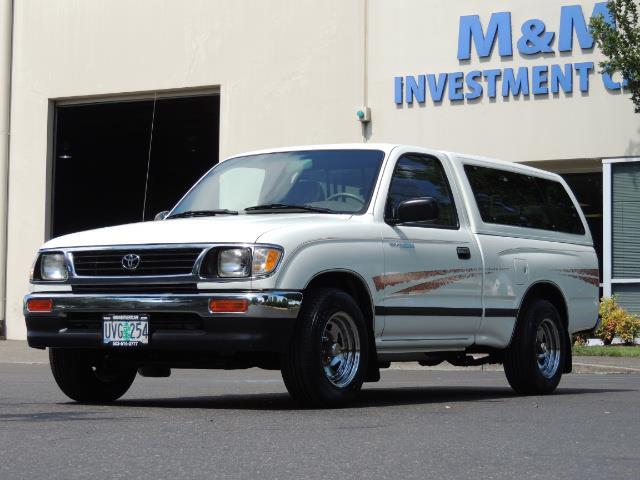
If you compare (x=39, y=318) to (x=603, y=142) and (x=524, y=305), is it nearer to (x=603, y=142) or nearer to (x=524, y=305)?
(x=524, y=305)

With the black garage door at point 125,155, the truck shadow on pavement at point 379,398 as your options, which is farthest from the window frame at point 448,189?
the black garage door at point 125,155

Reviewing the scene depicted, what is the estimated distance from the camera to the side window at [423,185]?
10.2 metres

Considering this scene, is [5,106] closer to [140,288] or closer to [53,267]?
[53,267]

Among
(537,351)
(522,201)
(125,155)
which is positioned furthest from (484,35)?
(125,155)

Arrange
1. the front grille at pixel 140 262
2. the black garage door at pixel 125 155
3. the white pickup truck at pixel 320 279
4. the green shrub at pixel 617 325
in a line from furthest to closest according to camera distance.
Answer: the black garage door at pixel 125 155 < the green shrub at pixel 617 325 < the front grille at pixel 140 262 < the white pickup truck at pixel 320 279

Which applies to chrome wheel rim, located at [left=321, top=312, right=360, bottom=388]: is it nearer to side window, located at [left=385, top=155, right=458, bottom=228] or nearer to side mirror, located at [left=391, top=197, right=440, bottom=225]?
side mirror, located at [left=391, top=197, right=440, bottom=225]

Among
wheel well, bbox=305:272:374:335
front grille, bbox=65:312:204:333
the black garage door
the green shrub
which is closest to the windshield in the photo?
wheel well, bbox=305:272:374:335

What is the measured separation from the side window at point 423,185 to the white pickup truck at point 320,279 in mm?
14

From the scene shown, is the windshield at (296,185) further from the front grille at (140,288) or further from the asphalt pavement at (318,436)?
the asphalt pavement at (318,436)

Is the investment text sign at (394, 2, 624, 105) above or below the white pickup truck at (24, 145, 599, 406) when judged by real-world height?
above

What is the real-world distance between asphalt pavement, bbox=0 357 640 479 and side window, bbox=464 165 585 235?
4.92 feet

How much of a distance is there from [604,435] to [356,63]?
17.2 metres

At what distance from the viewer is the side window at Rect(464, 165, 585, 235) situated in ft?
36.9

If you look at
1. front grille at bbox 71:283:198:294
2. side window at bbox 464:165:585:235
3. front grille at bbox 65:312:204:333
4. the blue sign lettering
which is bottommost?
front grille at bbox 65:312:204:333
